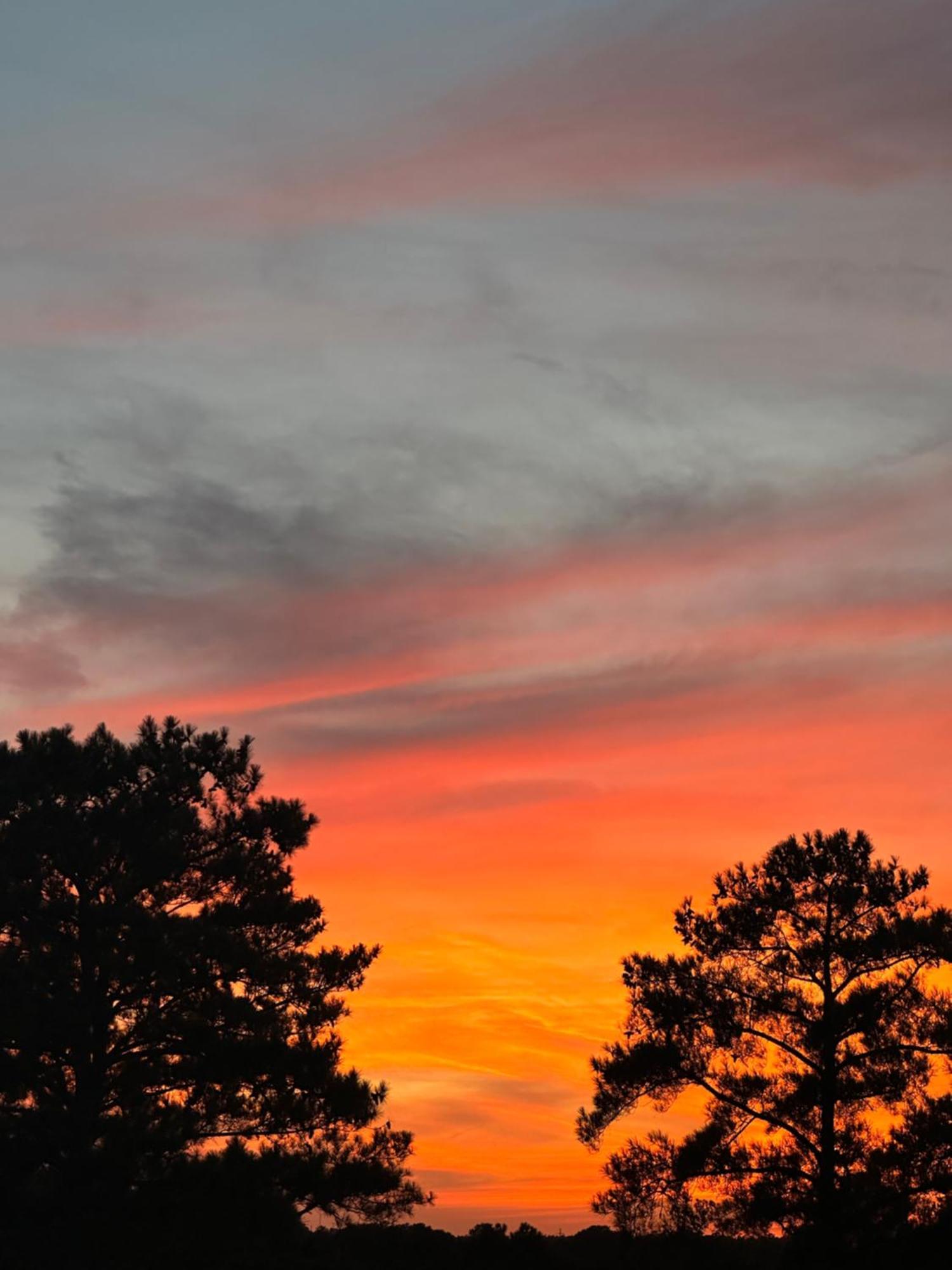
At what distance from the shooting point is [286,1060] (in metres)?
33.0

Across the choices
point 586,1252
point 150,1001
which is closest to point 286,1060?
point 150,1001

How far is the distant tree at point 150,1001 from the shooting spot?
31.7m

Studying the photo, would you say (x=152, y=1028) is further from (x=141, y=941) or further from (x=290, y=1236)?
(x=290, y=1236)

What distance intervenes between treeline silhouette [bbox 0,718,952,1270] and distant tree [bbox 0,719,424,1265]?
56 millimetres

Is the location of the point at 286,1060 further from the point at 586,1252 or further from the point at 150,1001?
the point at 586,1252

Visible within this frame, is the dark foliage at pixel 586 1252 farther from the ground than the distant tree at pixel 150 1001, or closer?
closer

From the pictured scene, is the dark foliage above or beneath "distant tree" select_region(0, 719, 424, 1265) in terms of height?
beneath

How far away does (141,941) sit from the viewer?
105 ft

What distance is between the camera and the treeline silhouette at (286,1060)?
3056 cm

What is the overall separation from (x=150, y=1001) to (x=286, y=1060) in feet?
10.5

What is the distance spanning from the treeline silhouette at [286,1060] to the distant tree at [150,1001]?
0.06m

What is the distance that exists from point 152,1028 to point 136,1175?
313cm

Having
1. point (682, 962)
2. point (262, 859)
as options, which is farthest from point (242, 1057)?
point (682, 962)

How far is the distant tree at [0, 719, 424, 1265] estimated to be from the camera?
3173 centimetres
